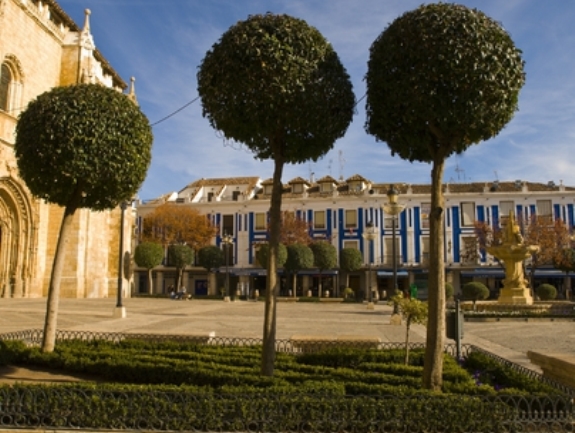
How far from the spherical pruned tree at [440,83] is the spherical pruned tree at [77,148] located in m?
4.19

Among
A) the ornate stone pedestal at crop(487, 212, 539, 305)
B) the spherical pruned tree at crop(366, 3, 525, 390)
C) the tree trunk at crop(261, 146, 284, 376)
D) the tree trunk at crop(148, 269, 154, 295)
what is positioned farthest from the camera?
the tree trunk at crop(148, 269, 154, 295)

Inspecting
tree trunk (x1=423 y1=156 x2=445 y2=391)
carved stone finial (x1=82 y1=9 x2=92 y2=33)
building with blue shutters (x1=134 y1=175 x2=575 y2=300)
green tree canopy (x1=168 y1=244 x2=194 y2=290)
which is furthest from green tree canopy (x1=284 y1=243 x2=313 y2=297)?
tree trunk (x1=423 y1=156 x2=445 y2=391)

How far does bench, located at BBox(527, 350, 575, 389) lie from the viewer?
216 inches

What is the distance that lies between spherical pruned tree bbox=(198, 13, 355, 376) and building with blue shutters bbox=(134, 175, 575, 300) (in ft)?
117

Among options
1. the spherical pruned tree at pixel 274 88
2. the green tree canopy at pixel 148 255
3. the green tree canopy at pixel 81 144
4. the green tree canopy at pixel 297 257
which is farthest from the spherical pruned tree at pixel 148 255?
the spherical pruned tree at pixel 274 88

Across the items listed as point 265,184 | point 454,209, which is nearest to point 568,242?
point 454,209

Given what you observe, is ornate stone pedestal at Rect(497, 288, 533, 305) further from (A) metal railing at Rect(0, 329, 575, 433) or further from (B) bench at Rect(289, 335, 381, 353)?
(A) metal railing at Rect(0, 329, 575, 433)

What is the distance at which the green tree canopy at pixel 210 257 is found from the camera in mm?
44562

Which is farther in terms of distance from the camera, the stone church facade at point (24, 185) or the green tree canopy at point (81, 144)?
the stone church facade at point (24, 185)

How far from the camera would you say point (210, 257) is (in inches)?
1752

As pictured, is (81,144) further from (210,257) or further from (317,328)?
(210,257)

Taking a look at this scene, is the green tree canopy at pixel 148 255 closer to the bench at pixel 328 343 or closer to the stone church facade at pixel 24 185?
the stone church facade at pixel 24 185

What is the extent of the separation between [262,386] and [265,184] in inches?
1776

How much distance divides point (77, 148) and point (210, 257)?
3723cm
